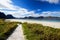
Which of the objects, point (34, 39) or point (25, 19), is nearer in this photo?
point (34, 39)

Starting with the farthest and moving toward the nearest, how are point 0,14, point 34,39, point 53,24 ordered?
point 53,24, point 0,14, point 34,39

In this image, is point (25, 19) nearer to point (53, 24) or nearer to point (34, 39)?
point (53, 24)

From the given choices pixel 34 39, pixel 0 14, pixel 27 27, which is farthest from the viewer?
pixel 27 27

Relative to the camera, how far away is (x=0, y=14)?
22.2 ft

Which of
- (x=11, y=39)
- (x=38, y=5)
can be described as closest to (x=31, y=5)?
(x=38, y=5)

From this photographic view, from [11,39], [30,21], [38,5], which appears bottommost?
[11,39]

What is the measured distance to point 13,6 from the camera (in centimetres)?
704

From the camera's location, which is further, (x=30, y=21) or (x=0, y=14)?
(x=30, y=21)

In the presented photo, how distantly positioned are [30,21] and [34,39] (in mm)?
2283

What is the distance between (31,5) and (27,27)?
1.16 metres

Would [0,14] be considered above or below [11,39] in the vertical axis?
above

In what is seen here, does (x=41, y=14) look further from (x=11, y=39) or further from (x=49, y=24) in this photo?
(x=11, y=39)

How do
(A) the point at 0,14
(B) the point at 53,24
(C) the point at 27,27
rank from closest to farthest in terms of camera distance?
(A) the point at 0,14 → (B) the point at 53,24 → (C) the point at 27,27

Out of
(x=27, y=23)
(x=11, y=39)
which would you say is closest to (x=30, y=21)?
(x=27, y=23)
